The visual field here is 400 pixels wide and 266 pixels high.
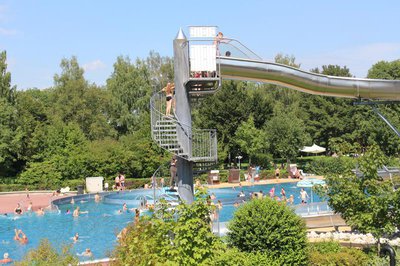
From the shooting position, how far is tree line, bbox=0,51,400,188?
40.9 metres

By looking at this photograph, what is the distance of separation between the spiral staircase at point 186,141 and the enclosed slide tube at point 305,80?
1616 mm

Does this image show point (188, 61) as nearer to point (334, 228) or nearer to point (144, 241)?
point (144, 241)

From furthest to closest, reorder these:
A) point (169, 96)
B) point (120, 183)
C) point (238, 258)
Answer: point (120, 183) → point (169, 96) → point (238, 258)

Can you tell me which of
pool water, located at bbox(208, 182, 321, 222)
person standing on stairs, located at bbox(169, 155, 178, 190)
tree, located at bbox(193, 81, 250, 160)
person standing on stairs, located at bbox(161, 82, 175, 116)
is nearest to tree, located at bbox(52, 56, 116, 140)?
tree, located at bbox(193, 81, 250, 160)

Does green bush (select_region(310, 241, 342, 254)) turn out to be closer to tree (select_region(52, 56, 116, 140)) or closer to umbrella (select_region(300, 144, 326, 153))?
umbrella (select_region(300, 144, 326, 153))

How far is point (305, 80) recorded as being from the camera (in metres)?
13.0

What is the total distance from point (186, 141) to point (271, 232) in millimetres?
2931

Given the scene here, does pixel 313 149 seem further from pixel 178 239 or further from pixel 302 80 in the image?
pixel 178 239

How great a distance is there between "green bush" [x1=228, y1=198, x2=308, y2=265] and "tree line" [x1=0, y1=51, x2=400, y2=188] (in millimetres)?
23073

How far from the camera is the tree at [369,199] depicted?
1248 cm

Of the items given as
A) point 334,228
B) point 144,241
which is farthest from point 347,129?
point 144,241

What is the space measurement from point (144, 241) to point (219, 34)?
18.7 ft

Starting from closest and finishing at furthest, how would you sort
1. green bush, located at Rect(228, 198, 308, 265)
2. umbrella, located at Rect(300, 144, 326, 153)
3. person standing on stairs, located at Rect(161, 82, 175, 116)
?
green bush, located at Rect(228, 198, 308, 265) < person standing on stairs, located at Rect(161, 82, 175, 116) < umbrella, located at Rect(300, 144, 326, 153)

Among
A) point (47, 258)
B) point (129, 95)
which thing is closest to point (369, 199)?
point (47, 258)
